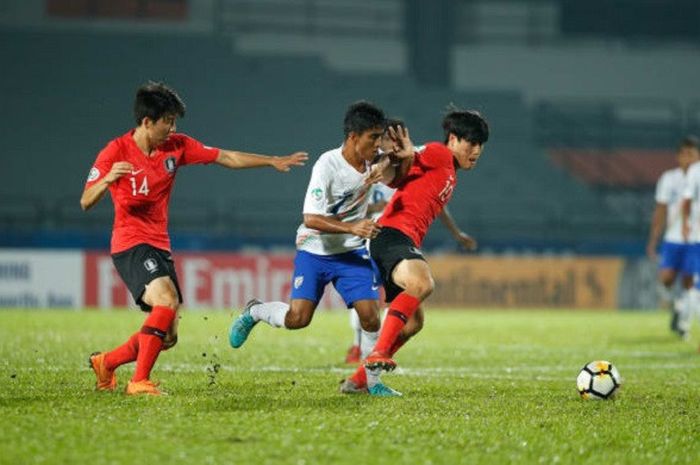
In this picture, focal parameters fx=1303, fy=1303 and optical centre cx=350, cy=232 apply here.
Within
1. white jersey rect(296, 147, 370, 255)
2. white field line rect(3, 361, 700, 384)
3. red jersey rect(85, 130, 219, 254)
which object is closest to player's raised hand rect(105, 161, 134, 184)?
red jersey rect(85, 130, 219, 254)

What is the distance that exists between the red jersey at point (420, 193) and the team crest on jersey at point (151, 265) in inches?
69.6

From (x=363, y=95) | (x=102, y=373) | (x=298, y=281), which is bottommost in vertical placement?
(x=102, y=373)

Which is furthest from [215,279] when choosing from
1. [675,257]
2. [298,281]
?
[298,281]

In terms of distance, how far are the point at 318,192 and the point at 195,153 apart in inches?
35.8

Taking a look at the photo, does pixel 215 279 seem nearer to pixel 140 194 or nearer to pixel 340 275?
pixel 340 275

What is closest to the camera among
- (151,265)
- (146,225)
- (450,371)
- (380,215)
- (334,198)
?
(151,265)

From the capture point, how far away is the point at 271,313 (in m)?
10.2

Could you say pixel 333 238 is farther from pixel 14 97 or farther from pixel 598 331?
pixel 14 97

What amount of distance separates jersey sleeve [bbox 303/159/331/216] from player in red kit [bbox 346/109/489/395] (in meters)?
0.48

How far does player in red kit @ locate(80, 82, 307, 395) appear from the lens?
8.52m

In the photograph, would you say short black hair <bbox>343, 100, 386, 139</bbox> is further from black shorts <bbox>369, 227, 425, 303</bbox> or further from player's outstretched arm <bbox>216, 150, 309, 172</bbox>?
black shorts <bbox>369, 227, 425, 303</bbox>

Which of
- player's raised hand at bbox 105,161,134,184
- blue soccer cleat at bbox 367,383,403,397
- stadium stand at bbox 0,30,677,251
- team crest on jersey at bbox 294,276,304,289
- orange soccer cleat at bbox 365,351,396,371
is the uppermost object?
stadium stand at bbox 0,30,677,251

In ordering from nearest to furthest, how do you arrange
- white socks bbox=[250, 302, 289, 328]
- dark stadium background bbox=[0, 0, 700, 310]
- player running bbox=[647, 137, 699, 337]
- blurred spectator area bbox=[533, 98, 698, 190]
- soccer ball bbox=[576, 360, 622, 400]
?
soccer ball bbox=[576, 360, 622, 400] < white socks bbox=[250, 302, 289, 328] < player running bbox=[647, 137, 699, 337] < dark stadium background bbox=[0, 0, 700, 310] < blurred spectator area bbox=[533, 98, 698, 190]

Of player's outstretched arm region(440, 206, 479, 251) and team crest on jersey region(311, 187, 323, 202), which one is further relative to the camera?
player's outstretched arm region(440, 206, 479, 251)
